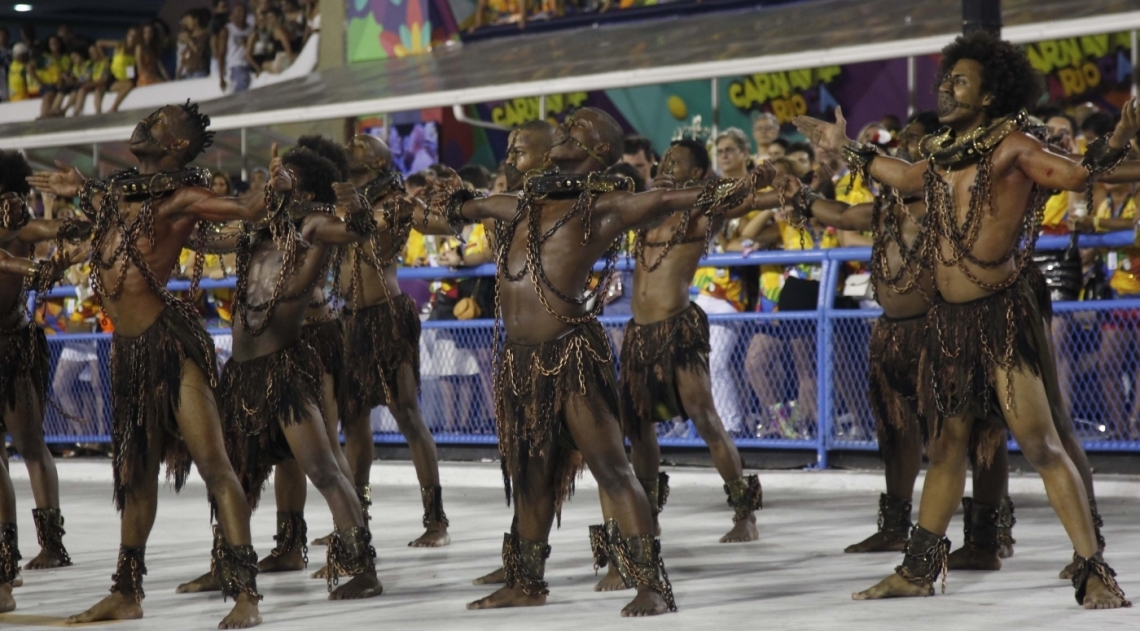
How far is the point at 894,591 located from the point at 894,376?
1.62 m

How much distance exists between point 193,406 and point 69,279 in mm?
7929

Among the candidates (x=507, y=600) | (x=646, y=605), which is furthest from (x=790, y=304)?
(x=646, y=605)

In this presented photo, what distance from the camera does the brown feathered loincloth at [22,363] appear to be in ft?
23.3

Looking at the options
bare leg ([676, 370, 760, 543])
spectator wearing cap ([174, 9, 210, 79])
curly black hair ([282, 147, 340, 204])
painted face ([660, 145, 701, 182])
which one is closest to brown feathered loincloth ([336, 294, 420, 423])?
curly black hair ([282, 147, 340, 204])

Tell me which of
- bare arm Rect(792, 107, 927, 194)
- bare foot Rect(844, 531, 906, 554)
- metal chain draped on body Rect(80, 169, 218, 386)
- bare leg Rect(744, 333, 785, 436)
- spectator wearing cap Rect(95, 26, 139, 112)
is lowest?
bare foot Rect(844, 531, 906, 554)

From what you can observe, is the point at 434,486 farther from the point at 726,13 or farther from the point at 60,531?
the point at 726,13

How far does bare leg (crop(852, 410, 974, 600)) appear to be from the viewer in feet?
19.0

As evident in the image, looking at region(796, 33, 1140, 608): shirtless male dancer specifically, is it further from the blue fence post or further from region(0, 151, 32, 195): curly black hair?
region(0, 151, 32, 195): curly black hair

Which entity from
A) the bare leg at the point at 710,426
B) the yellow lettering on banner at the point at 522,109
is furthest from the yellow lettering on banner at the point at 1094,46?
the bare leg at the point at 710,426

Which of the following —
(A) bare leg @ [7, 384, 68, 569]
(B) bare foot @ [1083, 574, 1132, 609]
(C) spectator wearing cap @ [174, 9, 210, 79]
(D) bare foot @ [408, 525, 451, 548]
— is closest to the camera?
(B) bare foot @ [1083, 574, 1132, 609]

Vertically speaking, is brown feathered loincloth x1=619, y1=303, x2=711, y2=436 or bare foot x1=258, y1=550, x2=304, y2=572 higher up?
brown feathered loincloth x1=619, y1=303, x2=711, y2=436

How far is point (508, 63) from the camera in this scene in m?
13.8

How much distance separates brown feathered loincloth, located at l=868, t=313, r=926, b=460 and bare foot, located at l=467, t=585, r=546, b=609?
213 centimetres

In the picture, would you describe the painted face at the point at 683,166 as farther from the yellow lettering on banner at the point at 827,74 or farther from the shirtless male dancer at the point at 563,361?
the yellow lettering on banner at the point at 827,74
